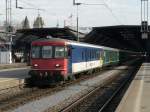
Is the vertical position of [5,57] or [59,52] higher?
[59,52]

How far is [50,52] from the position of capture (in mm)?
27422

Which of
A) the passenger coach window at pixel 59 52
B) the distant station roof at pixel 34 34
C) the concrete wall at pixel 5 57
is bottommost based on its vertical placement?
the concrete wall at pixel 5 57

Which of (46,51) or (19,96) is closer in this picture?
(19,96)

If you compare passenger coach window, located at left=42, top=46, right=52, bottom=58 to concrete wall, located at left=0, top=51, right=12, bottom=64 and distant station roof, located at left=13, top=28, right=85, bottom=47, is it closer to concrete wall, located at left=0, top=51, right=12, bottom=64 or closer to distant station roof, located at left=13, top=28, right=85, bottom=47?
concrete wall, located at left=0, top=51, right=12, bottom=64

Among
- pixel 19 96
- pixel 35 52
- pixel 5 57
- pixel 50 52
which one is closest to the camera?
pixel 19 96

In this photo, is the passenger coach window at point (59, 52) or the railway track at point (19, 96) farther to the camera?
the passenger coach window at point (59, 52)

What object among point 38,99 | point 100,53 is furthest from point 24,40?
point 38,99

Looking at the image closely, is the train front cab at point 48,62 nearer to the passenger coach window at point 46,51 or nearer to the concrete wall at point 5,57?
the passenger coach window at point 46,51

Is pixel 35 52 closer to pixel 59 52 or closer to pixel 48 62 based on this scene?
pixel 48 62

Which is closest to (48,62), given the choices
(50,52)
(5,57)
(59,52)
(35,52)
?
(50,52)

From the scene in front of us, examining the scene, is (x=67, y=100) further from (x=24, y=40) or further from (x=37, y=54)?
(x=24, y=40)

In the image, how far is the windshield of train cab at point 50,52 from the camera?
89.4 feet

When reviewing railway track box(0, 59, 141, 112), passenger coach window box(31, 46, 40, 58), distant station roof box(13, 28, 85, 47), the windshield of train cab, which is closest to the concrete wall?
distant station roof box(13, 28, 85, 47)

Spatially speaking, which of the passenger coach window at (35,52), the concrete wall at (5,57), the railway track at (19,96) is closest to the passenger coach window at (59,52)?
the passenger coach window at (35,52)
